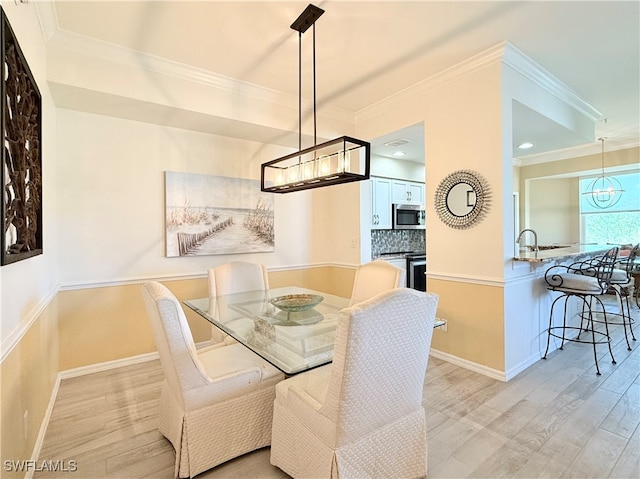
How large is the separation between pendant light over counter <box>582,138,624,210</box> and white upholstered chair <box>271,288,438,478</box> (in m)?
6.58

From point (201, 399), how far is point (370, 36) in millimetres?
2656

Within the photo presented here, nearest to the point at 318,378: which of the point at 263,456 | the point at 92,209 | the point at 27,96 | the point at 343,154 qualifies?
the point at 263,456

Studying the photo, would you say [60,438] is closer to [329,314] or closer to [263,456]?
[263,456]

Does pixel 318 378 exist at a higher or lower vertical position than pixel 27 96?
lower

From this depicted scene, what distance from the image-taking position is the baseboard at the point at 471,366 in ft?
8.99

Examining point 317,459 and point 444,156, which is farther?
point 444,156

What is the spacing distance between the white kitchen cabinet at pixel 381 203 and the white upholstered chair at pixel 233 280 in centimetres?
223

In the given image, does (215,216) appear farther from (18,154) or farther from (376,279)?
(18,154)

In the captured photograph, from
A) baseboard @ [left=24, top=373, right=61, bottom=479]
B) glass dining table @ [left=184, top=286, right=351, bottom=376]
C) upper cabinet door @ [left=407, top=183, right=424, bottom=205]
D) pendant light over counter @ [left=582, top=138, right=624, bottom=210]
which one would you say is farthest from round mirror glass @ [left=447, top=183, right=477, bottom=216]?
pendant light over counter @ [left=582, top=138, right=624, bottom=210]

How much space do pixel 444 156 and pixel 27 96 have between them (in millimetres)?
3041

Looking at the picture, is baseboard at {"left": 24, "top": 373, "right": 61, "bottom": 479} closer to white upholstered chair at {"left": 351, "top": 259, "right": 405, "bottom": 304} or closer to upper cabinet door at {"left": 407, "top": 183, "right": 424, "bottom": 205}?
white upholstered chair at {"left": 351, "top": 259, "right": 405, "bottom": 304}

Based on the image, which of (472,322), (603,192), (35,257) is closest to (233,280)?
(35,257)

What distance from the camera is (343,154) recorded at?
6.80ft

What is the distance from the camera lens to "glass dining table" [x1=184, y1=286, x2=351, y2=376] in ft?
5.33
